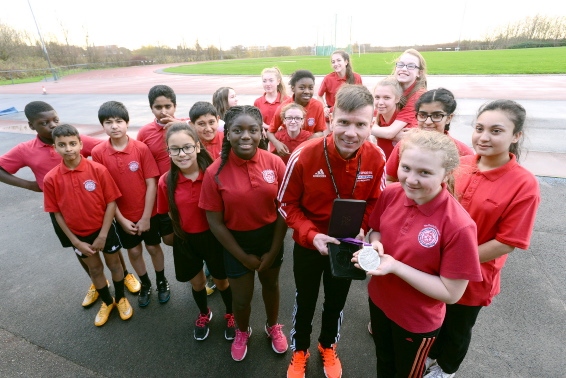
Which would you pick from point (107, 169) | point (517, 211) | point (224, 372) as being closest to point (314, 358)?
point (224, 372)

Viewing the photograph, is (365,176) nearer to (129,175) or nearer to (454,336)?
(454,336)

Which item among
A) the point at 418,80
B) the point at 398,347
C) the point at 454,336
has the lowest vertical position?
the point at 454,336

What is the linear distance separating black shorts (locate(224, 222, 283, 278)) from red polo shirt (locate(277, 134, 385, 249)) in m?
0.29

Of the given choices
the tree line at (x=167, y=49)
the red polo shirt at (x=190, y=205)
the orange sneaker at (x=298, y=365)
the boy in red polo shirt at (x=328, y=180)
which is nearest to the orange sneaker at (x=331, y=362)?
the orange sneaker at (x=298, y=365)

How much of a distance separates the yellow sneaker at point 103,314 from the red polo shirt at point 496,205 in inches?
117

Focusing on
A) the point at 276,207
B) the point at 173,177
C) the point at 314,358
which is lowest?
the point at 314,358

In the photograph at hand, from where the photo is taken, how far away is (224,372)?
241 centimetres

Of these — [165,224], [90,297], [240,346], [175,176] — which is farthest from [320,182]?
[90,297]

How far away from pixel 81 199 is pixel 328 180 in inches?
81.4

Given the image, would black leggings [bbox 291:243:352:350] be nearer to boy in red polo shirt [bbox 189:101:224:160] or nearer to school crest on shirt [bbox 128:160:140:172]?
boy in red polo shirt [bbox 189:101:224:160]

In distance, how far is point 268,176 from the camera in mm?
2125

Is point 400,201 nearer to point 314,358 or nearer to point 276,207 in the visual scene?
point 276,207

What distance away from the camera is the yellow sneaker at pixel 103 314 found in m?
2.87

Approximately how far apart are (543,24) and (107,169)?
276 ft
